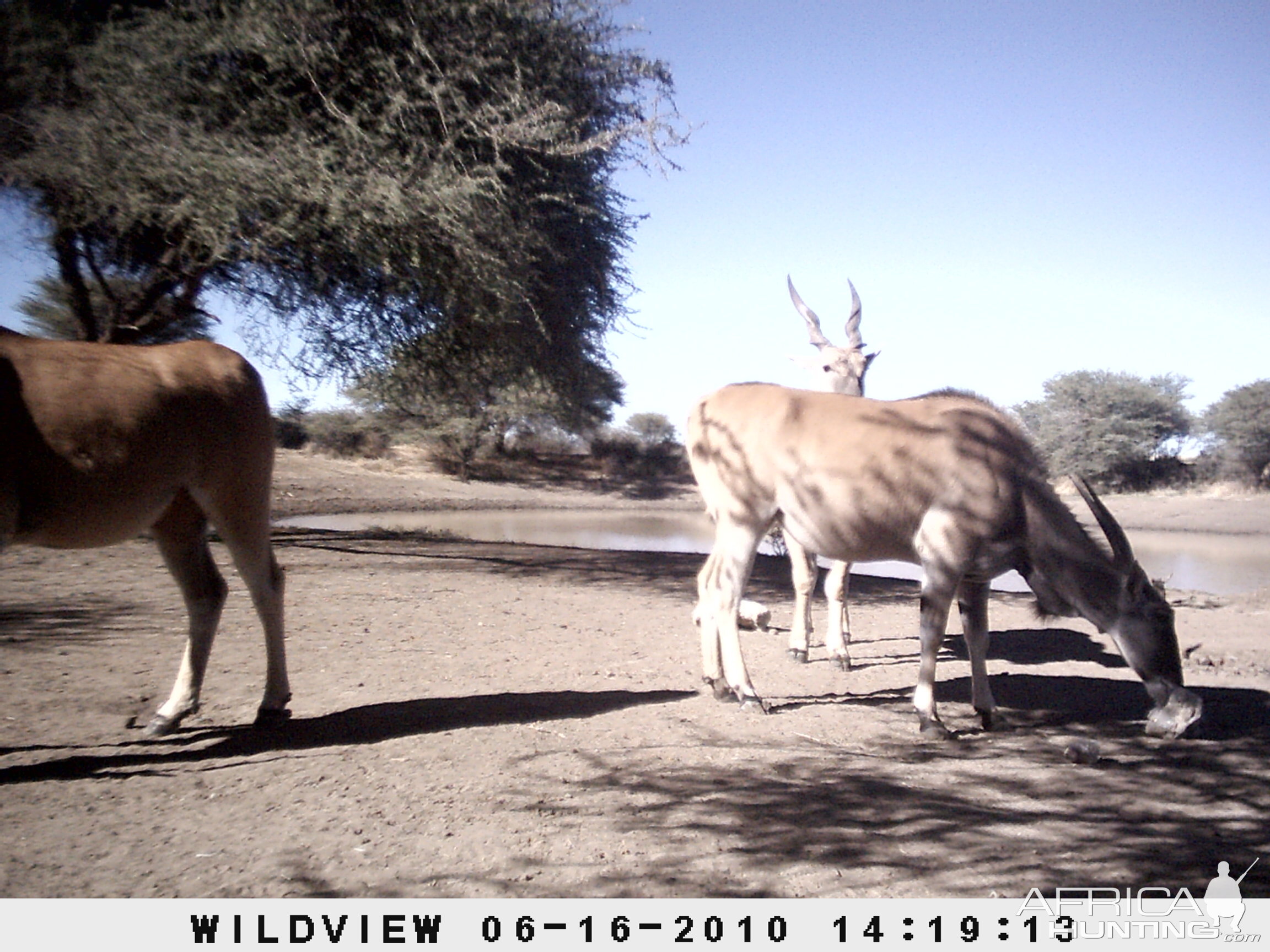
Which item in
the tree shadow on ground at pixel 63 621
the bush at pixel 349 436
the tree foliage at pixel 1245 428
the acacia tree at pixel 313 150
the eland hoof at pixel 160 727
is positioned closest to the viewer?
the eland hoof at pixel 160 727

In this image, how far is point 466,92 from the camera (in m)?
10.9

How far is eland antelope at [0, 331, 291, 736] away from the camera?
13.7ft

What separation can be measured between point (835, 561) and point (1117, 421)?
11.1m

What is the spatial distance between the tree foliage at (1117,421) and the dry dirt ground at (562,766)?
449 cm

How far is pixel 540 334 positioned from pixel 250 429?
7.83 metres

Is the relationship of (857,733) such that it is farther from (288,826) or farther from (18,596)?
(18,596)

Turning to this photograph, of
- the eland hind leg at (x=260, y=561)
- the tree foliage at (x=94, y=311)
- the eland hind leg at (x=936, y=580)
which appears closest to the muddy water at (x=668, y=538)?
the tree foliage at (x=94, y=311)

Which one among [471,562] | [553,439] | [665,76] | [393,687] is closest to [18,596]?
[393,687]

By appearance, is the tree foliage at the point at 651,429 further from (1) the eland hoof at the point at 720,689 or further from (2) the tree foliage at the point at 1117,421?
(1) the eland hoof at the point at 720,689

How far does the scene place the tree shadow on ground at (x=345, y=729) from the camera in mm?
4277

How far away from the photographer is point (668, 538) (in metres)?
20.0

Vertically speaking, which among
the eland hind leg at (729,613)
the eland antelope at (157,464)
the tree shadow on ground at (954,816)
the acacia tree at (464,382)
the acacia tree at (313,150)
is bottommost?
the tree shadow on ground at (954,816)

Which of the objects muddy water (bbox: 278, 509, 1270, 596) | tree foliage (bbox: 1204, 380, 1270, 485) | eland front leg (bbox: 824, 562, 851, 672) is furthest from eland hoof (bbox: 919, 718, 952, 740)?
tree foliage (bbox: 1204, 380, 1270, 485)

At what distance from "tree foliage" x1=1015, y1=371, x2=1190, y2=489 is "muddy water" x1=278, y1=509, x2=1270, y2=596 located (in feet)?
5.50
